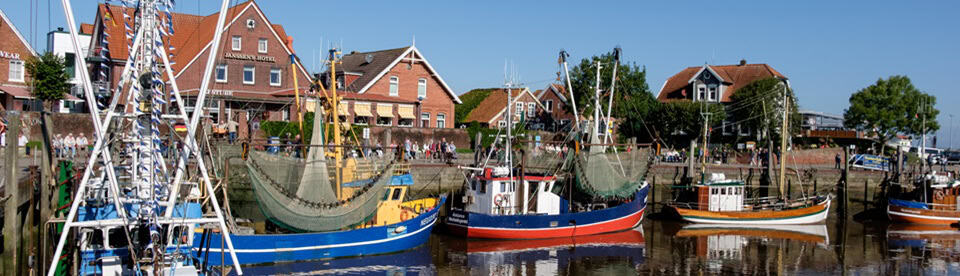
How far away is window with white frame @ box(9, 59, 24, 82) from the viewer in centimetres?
5025

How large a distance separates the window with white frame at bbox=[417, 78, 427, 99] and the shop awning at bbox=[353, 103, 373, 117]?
200 inches

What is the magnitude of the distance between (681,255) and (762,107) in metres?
32.7

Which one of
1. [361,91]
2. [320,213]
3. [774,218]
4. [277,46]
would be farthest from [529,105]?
[320,213]

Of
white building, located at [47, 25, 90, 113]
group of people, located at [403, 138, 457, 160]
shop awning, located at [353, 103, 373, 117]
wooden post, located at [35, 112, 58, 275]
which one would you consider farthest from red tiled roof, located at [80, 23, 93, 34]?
wooden post, located at [35, 112, 58, 275]

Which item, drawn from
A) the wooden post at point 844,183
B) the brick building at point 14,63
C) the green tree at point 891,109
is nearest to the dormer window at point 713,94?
the green tree at point 891,109

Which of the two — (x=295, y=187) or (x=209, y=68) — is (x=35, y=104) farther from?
(x=209, y=68)

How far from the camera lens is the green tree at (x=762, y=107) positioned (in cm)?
5838

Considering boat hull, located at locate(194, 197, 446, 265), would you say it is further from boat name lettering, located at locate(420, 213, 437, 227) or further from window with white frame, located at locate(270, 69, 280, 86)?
window with white frame, located at locate(270, 69, 280, 86)

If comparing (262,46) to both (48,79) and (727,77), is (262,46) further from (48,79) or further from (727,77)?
(727,77)

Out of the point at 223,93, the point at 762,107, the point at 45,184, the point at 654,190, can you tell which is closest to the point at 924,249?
the point at 654,190

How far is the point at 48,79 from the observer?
150 ft

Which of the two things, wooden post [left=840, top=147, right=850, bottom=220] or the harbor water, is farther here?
wooden post [left=840, top=147, right=850, bottom=220]

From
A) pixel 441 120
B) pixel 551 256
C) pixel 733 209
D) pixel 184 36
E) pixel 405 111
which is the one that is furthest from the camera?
pixel 441 120

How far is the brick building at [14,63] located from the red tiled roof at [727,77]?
4349cm
